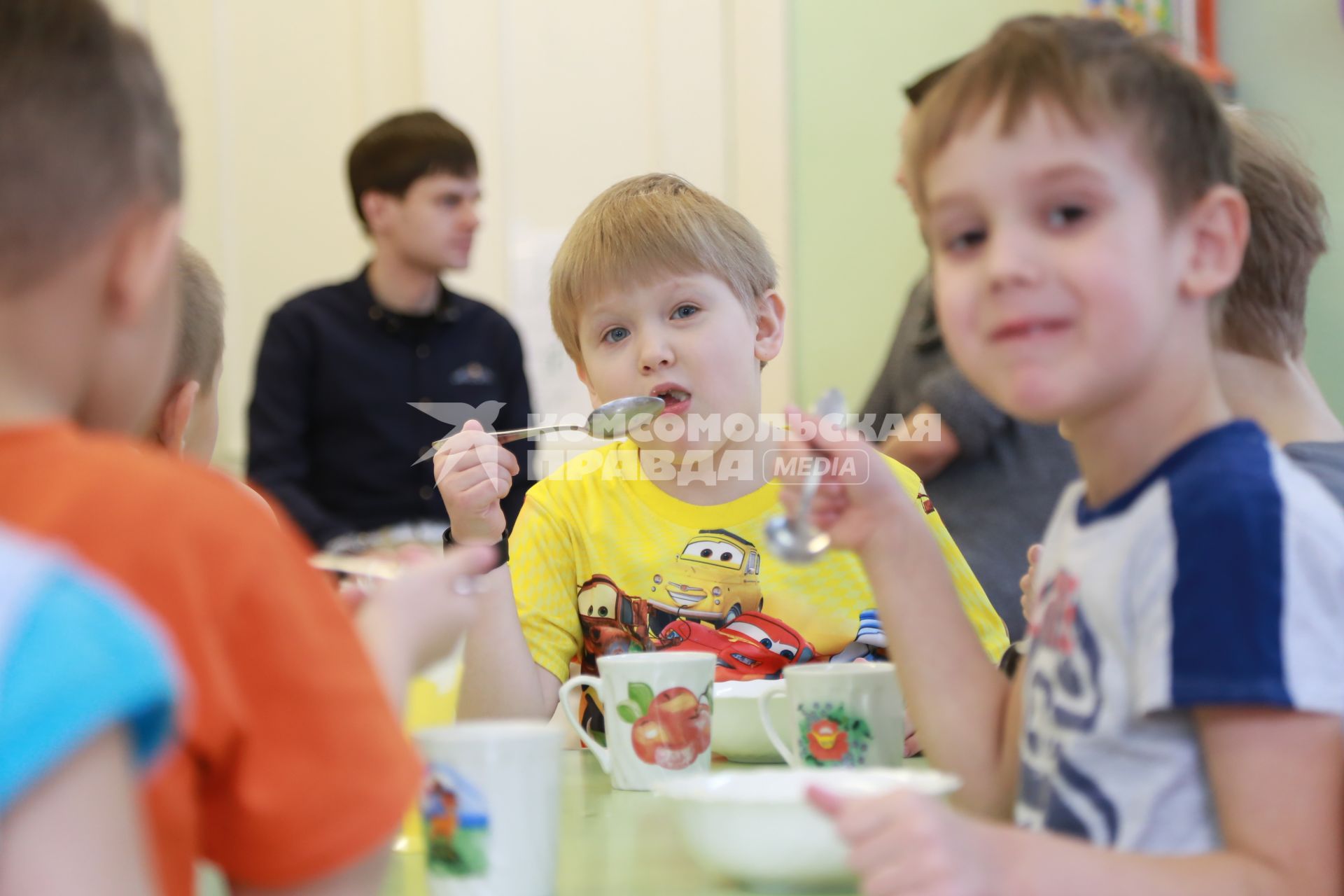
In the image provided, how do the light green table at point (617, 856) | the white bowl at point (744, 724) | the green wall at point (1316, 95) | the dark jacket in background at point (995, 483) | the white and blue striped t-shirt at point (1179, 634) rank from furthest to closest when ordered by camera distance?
the green wall at point (1316, 95), the dark jacket in background at point (995, 483), the white bowl at point (744, 724), the light green table at point (617, 856), the white and blue striped t-shirt at point (1179, 634)

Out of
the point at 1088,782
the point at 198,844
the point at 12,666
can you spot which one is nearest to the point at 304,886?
the point at 198,844

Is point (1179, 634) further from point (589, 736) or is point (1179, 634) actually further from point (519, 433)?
point (519, 433)

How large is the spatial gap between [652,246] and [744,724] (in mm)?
535

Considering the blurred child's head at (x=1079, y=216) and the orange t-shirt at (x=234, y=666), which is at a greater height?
the blurred child's head at (x=1079, y=216)

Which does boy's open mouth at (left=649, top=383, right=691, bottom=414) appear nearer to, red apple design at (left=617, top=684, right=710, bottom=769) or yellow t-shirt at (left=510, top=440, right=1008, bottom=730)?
yellow t-shirt at (left=510, top=440, right=1008, bottom=730)

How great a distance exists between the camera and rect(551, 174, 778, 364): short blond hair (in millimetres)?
1332

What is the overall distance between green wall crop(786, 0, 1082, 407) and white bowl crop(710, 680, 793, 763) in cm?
193

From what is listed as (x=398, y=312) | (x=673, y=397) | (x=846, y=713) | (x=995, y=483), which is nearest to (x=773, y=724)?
(x=846, y=713)

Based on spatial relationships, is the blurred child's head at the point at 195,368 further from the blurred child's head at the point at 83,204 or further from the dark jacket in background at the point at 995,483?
the dark jacket in background at the point at 995,483

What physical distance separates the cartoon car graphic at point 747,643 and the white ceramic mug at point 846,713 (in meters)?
0.31

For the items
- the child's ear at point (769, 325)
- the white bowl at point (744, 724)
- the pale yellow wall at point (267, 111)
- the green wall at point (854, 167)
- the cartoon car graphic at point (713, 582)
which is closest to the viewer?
the white bowl at point (744, 724)

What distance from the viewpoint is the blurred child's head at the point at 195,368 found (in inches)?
42.9

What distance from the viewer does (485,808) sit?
646mm

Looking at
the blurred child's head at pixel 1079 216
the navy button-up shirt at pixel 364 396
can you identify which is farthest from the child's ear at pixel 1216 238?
the navy button-up shirt at pixel 364 396
